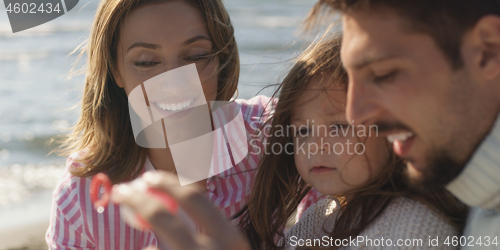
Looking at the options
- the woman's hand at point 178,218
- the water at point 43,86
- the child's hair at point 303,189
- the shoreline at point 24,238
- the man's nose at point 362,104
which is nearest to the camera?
the woman's hand at point 178,218

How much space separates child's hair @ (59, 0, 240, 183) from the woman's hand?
5.51 ft

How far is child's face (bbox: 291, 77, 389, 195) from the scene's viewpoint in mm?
1955

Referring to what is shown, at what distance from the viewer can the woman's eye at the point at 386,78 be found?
1.46m

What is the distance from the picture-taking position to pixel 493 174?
145 centimetres

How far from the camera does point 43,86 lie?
8109 mm

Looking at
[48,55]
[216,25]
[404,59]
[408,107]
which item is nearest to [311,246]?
[408,107]

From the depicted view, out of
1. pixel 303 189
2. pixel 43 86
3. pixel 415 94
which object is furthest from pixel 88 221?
pixel 43 86

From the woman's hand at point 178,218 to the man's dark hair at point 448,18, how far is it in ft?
2.79

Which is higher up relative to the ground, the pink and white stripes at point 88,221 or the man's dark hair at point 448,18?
the man's dark hair at point 448,18

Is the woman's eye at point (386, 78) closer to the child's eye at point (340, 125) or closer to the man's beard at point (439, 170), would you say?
the man's beard at point (439, 170)

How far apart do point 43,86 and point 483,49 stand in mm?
8043

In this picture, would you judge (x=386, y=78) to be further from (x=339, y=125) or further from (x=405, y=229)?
(x=405, y=229)
